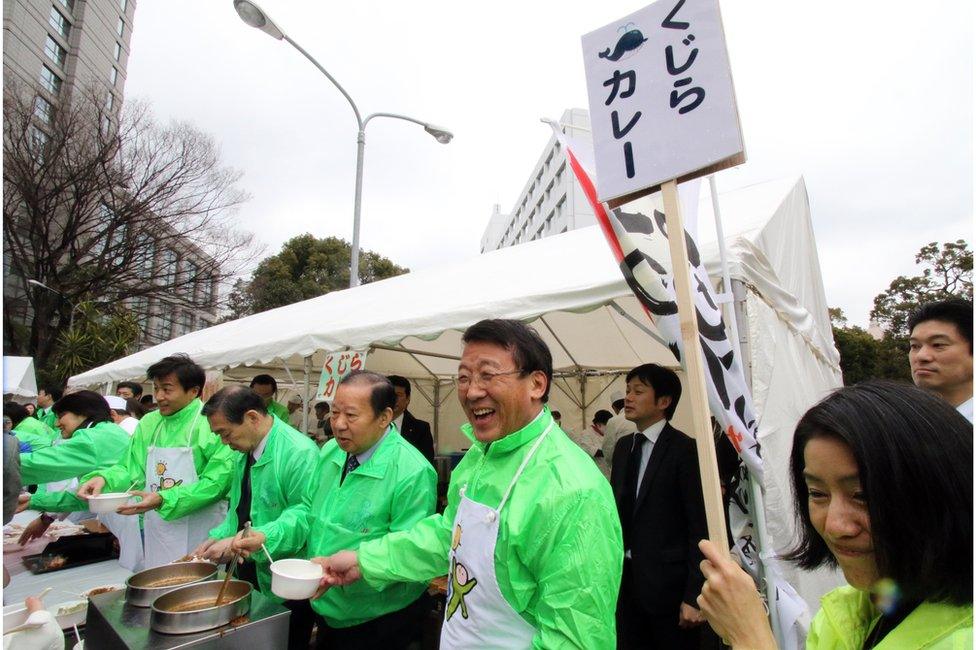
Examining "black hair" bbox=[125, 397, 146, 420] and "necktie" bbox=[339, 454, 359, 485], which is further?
"black hair" bbox=[125, 397, 146, 420]

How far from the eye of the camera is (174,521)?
3.41 metres

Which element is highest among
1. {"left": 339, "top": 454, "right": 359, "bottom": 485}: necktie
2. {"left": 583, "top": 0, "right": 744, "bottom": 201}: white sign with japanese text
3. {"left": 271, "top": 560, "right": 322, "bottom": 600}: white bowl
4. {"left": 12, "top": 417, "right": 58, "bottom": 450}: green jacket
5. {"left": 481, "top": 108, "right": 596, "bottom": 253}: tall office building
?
{"left": 481, "top": 108, "right": 596, "bottom": 253}: tall office building

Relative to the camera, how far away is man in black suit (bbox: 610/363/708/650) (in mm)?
2561

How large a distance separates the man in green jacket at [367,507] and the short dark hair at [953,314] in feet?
7.71

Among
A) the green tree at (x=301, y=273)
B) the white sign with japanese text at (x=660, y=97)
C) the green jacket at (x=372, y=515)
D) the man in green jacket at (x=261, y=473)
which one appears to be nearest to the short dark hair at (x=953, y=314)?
the white sign with japanese text at (x=660, y=97)

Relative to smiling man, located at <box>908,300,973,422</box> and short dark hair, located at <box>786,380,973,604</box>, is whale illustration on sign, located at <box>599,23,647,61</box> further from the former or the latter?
smiling man, located at <box>908,300,973,422</box>

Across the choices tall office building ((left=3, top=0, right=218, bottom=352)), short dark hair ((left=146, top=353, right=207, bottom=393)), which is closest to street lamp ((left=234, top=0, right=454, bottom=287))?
short dark hair ((left=146, top=353, right=207, bottom=393))

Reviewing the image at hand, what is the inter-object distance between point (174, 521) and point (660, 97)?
370 cm

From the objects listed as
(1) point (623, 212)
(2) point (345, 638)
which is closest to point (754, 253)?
(1) point (623, 212)

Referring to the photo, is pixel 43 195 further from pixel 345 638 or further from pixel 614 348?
pixel 345 638

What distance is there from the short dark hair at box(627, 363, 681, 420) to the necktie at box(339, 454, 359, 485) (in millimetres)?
1558

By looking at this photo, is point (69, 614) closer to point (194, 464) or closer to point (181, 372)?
point (194, 464)

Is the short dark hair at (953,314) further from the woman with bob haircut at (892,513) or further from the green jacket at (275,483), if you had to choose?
the green jacket at (275,483)

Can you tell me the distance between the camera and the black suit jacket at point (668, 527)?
2.56m
